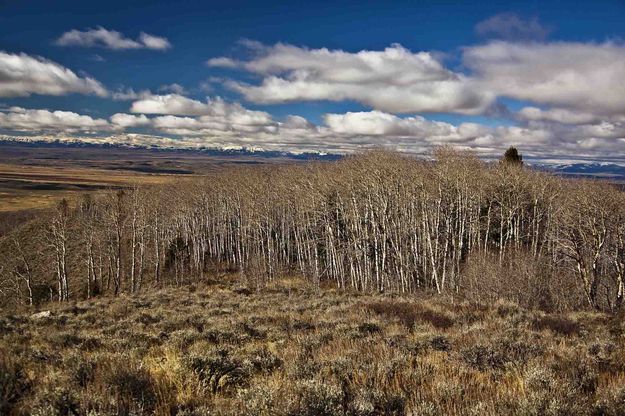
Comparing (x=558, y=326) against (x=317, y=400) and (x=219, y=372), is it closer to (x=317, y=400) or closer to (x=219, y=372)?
(x=317, y=400)

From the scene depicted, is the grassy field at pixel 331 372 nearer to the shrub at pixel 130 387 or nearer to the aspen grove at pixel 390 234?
the shrub at pixel 130 387

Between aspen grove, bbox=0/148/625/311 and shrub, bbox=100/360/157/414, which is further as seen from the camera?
aspen grove, bbox=0/148/625/311

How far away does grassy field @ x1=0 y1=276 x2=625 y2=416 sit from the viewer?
5243 millimetres

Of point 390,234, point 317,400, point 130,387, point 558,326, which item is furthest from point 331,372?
point 390,234

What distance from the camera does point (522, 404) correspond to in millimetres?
5109

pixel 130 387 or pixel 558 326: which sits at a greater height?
pixel 130 387

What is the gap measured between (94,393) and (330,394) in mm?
3260

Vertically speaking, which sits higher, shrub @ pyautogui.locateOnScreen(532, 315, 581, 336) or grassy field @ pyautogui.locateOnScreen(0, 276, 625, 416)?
grassy field @ pyautogui.locateOnScreen(0, 276, 625, 416)

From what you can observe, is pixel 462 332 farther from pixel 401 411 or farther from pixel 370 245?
pixel 370 245

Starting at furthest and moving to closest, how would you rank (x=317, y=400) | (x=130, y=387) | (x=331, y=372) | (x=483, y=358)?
(x=483, y=358)
(x=331, y=372)
(x=130, y=387)
(x=317, y=400)

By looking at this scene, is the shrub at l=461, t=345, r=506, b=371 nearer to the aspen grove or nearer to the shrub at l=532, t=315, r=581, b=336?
the shrub at l=532, t=315, r=581, b=336

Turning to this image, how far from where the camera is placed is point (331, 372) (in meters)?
7.11

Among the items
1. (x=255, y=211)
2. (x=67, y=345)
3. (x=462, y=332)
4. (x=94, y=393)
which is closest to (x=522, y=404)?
(x=94, y=393)

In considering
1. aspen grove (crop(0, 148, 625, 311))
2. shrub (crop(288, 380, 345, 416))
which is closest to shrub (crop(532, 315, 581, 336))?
aspen grove (crop(0, 148, 625, 311))
